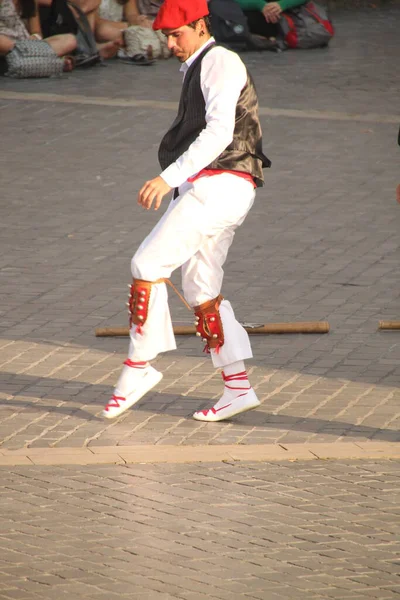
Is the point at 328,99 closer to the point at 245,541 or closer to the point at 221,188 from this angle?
the point at 221,188

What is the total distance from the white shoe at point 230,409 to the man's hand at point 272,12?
1112 centimetres

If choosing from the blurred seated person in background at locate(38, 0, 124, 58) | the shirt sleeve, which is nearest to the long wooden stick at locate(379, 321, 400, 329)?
the shirt sleeve

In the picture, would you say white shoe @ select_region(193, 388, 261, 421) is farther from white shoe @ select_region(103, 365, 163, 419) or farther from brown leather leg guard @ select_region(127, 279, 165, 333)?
brown leather leg guard @ select_region(127, 279, 165, 333)

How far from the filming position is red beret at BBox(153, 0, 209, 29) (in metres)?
6.23

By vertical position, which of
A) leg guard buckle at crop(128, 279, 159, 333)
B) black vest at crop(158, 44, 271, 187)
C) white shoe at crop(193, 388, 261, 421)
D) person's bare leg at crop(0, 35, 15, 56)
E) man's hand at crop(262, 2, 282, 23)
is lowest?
man's hand at crop(262, 2, 282, 23)

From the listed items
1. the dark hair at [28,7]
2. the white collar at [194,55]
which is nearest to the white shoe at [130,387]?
the white collar at [194,55]

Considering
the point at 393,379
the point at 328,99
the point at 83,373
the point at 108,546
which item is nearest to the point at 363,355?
the point at 393,379

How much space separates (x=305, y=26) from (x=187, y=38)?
1170 cm

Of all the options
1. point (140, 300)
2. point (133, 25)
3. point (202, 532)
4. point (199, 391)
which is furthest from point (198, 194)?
point (133, 25)

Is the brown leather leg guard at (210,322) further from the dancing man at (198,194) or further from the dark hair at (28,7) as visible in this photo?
the dark hair at (28,7)

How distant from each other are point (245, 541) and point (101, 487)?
0.83 m

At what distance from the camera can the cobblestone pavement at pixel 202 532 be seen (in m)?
4.78

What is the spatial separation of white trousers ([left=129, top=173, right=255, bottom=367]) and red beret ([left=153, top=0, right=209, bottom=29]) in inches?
28.0

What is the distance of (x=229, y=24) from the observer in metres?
16.9
